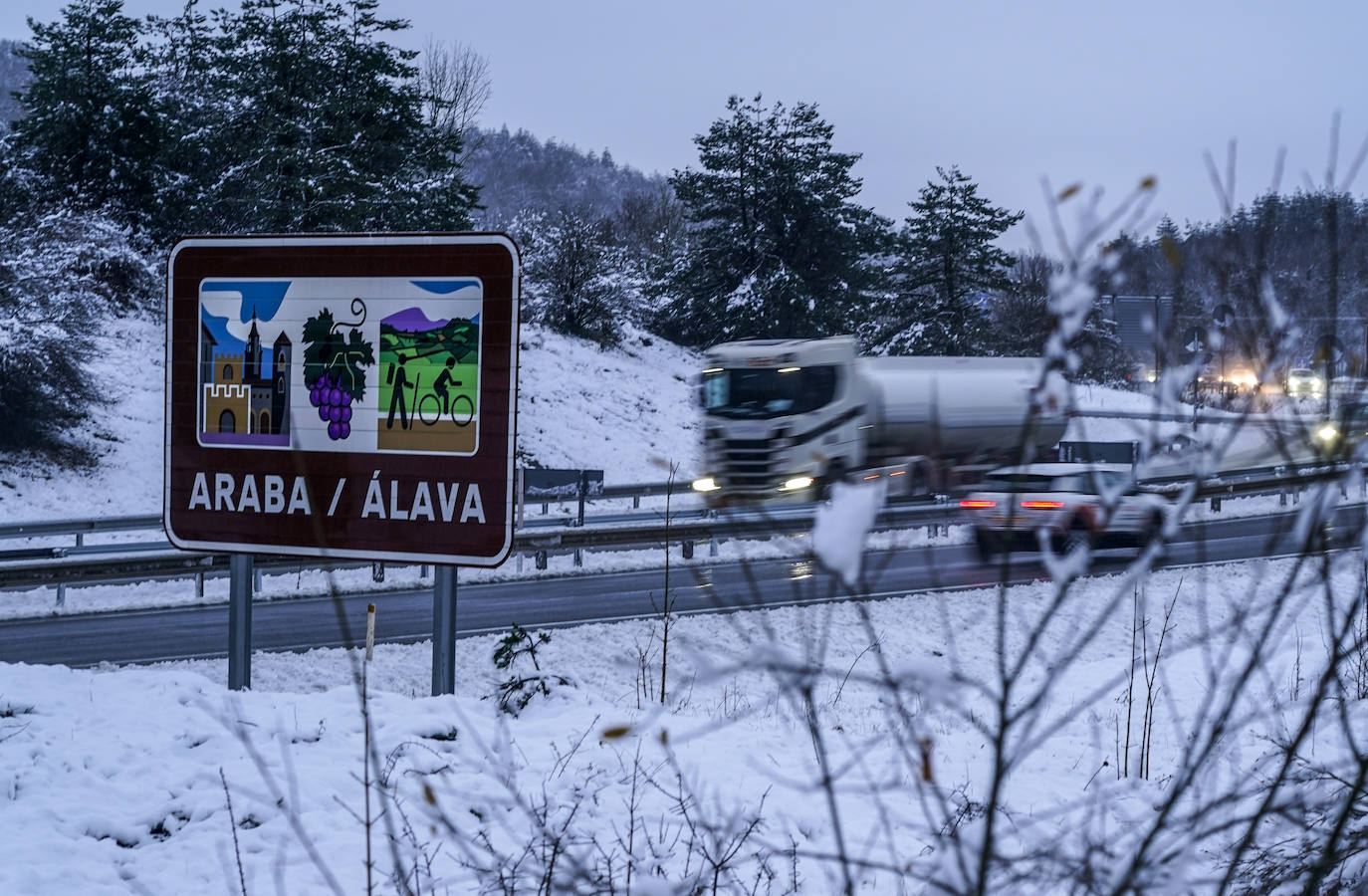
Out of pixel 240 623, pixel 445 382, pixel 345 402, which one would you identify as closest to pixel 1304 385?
pixel 445 382

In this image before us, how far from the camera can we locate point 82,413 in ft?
94.7

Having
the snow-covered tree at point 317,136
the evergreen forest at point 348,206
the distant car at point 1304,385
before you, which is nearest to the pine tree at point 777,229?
the evergreen forest at point 348,206

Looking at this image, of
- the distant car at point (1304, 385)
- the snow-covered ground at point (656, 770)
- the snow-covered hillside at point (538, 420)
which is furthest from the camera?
the snow-covered hillside at point (538, 420)

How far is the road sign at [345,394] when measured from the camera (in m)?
8.23

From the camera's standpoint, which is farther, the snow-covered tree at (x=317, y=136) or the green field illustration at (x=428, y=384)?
the snow-covered tree at (x=317, y=136)

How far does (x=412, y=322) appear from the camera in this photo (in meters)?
8.42

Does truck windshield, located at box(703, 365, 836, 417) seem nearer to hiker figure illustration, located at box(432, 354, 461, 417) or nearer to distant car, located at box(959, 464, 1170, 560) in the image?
distant car, located at box(959, 464, 1170, 560)

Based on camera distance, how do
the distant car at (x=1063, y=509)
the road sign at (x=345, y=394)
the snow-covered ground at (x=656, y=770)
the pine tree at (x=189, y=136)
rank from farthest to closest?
the pine tree at (x=189, y=136)
the road sign at (x=345, y=394)
the snow-covered ground at (x=656, y=770)
the distant car at (x=1063, y=509)

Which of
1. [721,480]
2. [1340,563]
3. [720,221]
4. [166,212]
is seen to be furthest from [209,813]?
[720,221]

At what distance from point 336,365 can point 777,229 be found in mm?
33868

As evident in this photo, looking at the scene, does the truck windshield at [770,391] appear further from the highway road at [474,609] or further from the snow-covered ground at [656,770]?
the snow-covered ground at [656,770]

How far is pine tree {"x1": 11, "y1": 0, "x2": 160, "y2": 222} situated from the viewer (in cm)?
3709

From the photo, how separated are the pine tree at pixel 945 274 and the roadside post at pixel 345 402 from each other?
28081mm

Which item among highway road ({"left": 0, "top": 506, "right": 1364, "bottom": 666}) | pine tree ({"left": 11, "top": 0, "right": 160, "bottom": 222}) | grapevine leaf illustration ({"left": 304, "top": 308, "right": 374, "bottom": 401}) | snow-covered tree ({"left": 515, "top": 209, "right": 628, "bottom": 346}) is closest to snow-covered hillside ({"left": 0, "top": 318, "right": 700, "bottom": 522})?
snow-covered tree ({"left": 515, "top": 209, "right": 628, "bottom": 346})
